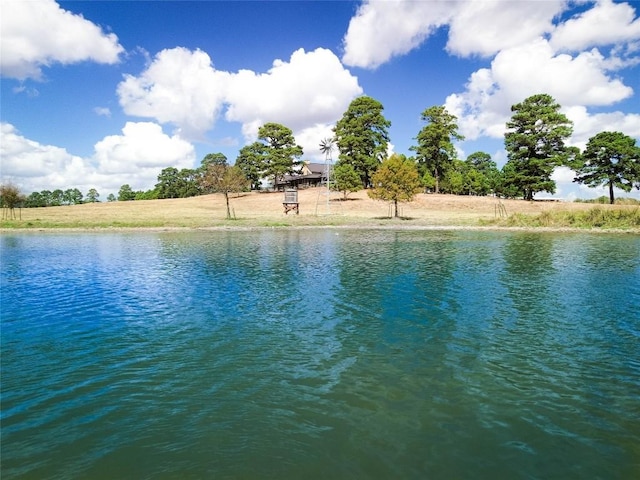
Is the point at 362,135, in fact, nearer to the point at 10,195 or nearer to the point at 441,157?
the point at 441,157

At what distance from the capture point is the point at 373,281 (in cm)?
2008

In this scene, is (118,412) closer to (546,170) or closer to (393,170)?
(393,170)

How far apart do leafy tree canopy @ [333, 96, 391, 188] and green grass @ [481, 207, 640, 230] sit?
4086 centimetres

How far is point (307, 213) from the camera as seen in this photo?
72938 mm

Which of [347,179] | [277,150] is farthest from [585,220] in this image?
[277,150]

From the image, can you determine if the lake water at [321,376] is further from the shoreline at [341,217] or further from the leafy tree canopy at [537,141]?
the leafy tree canopy at [537,141]

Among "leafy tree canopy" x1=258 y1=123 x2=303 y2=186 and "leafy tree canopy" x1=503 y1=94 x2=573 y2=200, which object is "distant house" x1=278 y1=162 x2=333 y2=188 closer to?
"leafy tree canopy" x1=258 y1=123 x2=303 y2=186

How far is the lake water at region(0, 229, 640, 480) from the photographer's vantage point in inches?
262

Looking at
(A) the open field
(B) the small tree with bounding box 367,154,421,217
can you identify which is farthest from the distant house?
(B) the small tree with bounding box 367,154,421,217

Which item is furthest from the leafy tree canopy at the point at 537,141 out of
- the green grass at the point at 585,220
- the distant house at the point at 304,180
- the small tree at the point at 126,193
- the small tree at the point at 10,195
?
the small tree at the point at 126,193

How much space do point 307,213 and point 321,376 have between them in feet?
210

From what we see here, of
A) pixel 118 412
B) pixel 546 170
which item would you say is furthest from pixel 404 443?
pixel 546 170

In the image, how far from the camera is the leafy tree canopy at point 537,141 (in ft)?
240

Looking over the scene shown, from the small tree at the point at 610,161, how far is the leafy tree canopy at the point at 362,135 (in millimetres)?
39361
